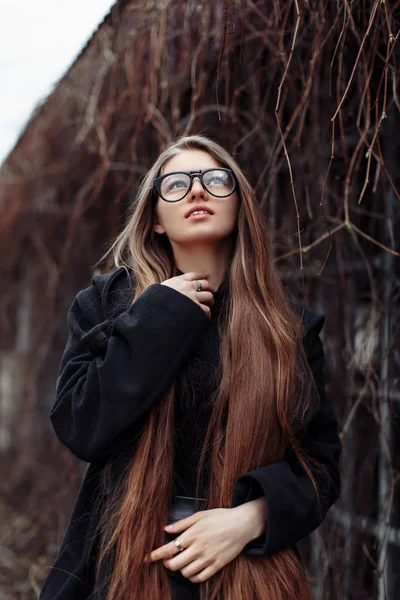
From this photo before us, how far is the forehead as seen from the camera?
1399 millimetres

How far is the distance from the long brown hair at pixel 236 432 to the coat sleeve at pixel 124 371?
74 mm

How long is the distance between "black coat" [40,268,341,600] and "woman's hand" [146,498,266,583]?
4 centimetres

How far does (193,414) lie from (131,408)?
0.59 feet

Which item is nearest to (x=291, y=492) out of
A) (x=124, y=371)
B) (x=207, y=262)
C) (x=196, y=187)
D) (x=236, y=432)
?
(x=236, y=432)

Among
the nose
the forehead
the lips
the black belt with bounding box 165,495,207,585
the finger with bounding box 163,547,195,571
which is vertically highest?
the forehead

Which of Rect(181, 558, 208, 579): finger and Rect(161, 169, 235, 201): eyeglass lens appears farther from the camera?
Rect(161, 169, 235, 201): eyeglass lens

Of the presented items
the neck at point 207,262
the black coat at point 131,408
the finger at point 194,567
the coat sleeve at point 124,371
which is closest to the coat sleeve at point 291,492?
the black coat at point 131,408

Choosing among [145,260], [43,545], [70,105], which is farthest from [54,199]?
[145,260]

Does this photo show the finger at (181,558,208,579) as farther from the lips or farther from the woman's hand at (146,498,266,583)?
the lips

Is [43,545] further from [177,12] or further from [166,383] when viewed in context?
[177,12]

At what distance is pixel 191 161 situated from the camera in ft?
4.61

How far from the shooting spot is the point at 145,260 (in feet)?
4.77

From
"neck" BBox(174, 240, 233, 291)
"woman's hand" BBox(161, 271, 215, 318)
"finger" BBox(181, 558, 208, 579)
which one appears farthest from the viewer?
"neck" BBox(174, 240, 233, 291)

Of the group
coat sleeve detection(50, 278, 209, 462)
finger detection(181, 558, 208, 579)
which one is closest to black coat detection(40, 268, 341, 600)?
coat sleeve detection(50, 278, 209, 462)
